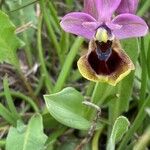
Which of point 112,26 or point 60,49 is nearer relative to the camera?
point 112,26

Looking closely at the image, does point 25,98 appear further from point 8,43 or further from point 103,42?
point 103,42

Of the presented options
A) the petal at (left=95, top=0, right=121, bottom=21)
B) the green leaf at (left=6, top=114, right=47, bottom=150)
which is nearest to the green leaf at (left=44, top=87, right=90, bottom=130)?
the green leaf at (left=6, top=114, right=47, bottom=150)

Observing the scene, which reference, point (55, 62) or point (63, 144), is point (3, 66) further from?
point (63, 144)

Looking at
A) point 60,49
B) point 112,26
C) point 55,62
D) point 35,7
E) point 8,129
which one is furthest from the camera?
point 35,7

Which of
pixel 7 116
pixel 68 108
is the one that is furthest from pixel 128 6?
pixel 7 116

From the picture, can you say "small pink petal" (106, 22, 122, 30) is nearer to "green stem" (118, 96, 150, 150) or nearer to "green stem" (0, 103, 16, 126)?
"green stem" (118, 96, 150, 150)

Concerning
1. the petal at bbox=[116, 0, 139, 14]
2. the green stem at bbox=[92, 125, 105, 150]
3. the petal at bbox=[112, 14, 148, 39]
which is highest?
the petal at bbox=[116, 0, 139, 14]

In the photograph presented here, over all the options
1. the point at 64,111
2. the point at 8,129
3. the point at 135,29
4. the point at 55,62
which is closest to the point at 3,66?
the point at 55,62
